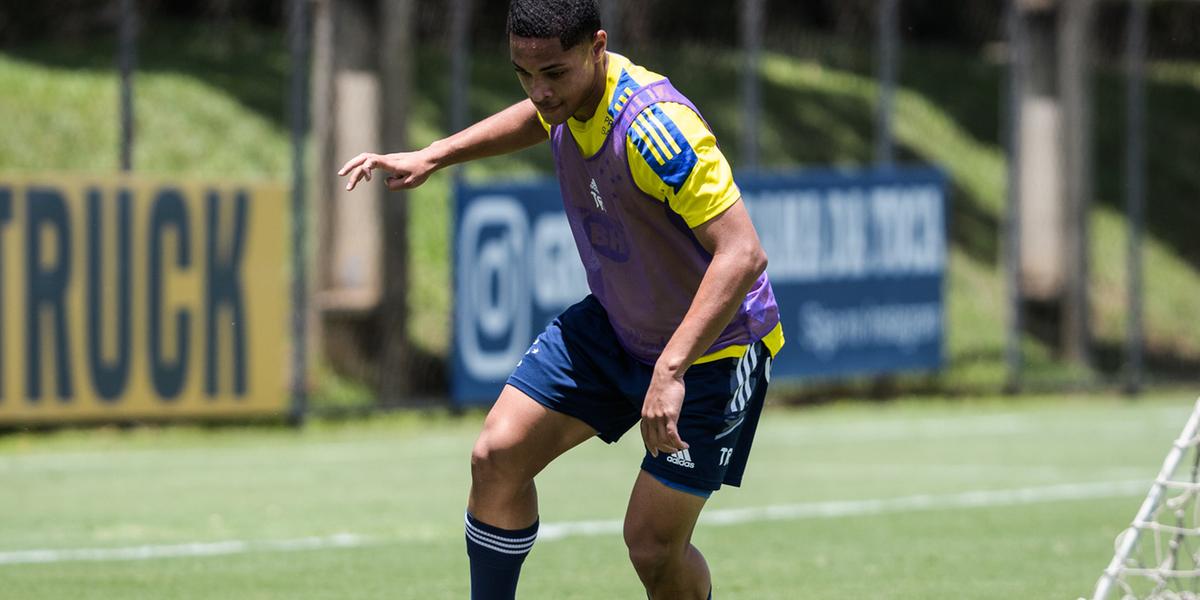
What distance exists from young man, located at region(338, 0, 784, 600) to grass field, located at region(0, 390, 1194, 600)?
1.81 m

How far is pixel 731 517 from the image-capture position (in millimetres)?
9641

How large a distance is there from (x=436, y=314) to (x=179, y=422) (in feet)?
9.58

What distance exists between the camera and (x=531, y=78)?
5172 millimetres

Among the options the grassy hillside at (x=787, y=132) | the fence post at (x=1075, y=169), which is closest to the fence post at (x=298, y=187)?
the grassy hillside at (x=787, y=132)

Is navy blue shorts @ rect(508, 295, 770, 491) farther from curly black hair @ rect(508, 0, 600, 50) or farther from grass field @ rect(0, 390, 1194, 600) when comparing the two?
grass field @ rect(0, 390, 1194, 600)

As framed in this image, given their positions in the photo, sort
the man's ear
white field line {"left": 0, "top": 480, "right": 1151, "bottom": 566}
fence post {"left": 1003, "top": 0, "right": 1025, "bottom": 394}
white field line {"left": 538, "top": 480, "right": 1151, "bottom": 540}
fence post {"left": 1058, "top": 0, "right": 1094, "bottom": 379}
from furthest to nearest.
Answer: fence post {"left": 1058, "top": 0, "right": 1094, "bottom": 379} → fence post {"left": 1003, "top": 0, "right": 1025, "bottom": 394} → white field line {"left": 538, "top": 480, "right": 1151, "bottom": 540} → white field line {"left": 0, "top": 480, "right": 1151, "bottom": 566} → the man's ear

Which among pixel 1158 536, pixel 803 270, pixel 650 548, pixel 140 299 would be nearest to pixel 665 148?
pixel 650 548

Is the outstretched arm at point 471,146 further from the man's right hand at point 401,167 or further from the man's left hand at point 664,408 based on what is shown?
the man's left hand at point 664,408

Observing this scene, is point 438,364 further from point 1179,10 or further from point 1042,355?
point 1179,10

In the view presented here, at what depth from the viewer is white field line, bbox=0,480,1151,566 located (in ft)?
26.9

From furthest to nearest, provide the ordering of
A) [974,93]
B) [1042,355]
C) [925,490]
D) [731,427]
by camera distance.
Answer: [974,93] < [1042,355] < [925,490] < [731,427]

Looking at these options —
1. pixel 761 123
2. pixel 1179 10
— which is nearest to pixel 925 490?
pixel 761 123

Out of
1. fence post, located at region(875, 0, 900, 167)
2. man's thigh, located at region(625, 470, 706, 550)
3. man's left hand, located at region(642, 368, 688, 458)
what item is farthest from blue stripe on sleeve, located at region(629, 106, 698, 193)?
fence post, located at region(875, 0, 900, 167)

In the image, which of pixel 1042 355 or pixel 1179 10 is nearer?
pixel 1042 355
